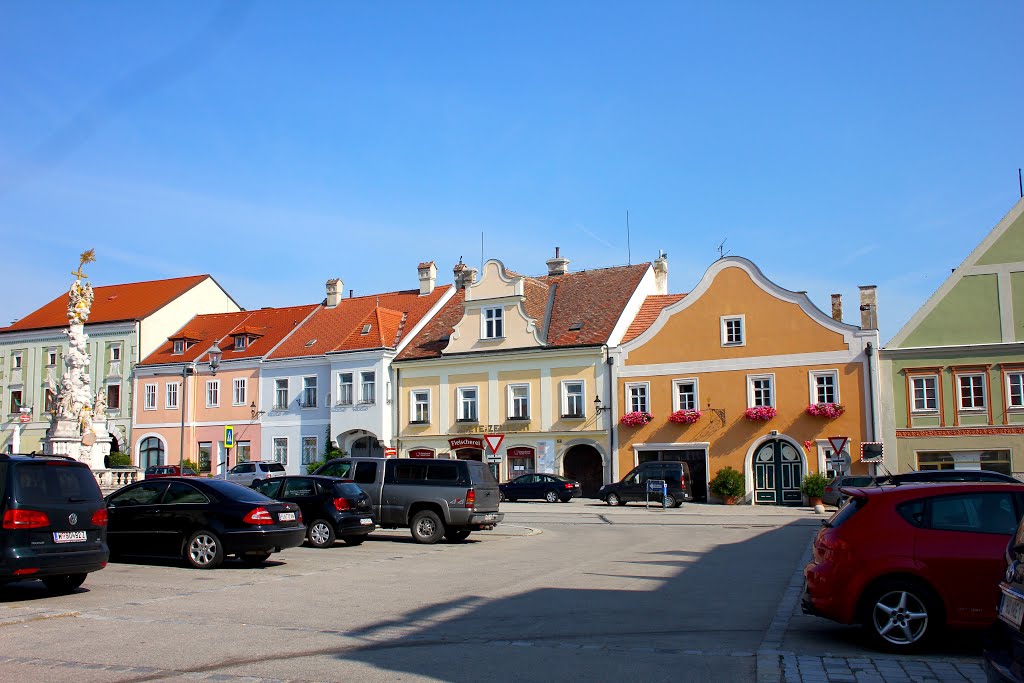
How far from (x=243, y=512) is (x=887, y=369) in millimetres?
29969

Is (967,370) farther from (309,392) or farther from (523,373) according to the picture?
(309,392)

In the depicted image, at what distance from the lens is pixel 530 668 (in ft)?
28.6

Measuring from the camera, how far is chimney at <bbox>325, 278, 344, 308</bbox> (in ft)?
189

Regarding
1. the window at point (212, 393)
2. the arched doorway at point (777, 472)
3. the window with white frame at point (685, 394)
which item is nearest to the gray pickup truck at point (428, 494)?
the arched doorway at point (777, 472)

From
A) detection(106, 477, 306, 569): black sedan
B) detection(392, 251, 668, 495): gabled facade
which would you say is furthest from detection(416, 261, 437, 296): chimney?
detection(106, 477, 306, 569): black sedan

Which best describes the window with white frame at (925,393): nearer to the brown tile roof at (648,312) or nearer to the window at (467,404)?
the brown tile roof at (648,312)

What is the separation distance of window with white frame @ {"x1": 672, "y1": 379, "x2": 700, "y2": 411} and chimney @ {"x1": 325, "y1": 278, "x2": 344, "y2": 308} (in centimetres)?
2315

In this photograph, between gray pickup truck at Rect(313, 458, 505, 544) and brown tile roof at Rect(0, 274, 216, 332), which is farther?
brown tile roof at Rect(0, 274, 216, 332)

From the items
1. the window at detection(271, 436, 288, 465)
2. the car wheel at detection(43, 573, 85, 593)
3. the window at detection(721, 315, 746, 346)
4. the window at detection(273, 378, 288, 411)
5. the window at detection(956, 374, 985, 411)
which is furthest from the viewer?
the window at detection(273, 378, 288, 411)

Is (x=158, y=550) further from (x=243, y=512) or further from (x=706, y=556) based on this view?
(x=706, y=556)

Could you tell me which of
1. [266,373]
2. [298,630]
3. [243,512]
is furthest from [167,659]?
[266,373]

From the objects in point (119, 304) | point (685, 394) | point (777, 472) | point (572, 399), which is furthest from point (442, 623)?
point (119, 304)

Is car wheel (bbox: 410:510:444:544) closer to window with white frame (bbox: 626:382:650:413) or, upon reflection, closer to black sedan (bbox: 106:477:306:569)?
black sedan (bbox: 106:477:306:569)

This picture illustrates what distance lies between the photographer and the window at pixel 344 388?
167ft
